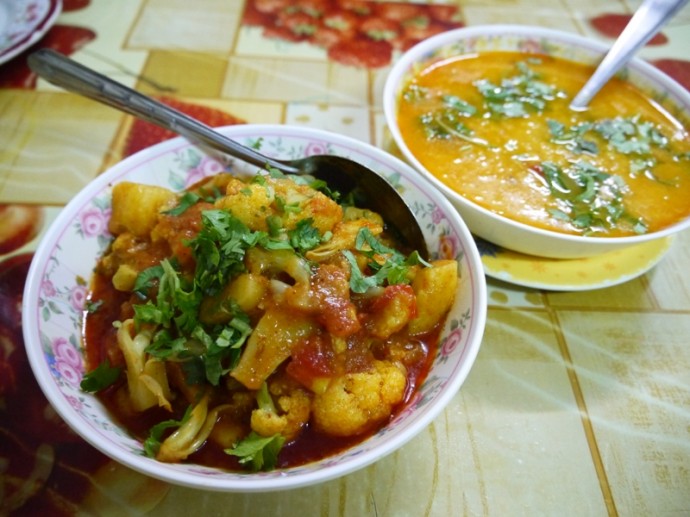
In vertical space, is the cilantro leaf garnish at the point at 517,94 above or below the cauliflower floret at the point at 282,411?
above

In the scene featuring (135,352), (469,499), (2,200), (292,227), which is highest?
(292,227)

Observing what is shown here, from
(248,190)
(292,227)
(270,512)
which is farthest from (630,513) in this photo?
(248,190)

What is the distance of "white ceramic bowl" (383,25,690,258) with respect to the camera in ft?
5.23

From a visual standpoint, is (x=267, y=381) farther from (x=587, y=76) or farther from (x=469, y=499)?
(x=587, y=76)

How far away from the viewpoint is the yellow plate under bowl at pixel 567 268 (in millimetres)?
1714

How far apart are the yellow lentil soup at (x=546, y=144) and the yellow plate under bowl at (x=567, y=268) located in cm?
12

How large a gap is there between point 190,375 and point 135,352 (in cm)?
14

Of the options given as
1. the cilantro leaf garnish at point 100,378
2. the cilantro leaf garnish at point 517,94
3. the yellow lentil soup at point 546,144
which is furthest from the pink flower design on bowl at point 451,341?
the cilantro leaf garnish at point 517,94

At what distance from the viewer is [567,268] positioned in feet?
5.80

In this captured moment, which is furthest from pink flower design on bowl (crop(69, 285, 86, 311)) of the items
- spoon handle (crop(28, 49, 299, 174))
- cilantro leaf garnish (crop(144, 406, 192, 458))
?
spoon handle (crop(28, 49, 299, 174))

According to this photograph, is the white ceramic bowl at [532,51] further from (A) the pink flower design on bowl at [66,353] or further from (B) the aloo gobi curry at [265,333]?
(A) the pink flower design on bowl at [66,353]

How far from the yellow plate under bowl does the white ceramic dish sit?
7.27ft

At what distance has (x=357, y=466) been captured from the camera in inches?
40.7

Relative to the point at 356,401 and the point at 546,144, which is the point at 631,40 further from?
the point at 356,401
